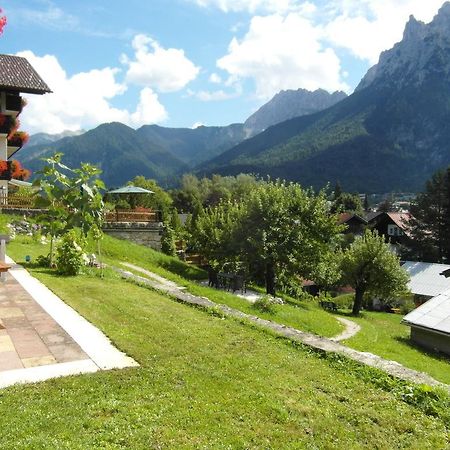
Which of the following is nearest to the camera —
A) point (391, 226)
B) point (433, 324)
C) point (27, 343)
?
point (27, 343)

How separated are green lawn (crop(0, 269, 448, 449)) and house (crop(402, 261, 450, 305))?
36312 millimetres

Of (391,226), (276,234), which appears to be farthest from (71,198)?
(391,226)

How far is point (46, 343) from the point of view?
858 cm

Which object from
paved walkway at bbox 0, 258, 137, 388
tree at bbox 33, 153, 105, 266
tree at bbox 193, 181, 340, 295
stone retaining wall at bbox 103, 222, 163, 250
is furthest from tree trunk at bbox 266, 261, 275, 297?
paved walkway at bbox 0, 258, 137, 388

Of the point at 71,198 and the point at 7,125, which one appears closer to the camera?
the point at 71,198

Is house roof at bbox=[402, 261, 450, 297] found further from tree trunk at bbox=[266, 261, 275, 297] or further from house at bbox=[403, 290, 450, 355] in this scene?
tree trunk at bbox=[266, 261, 275, 297]

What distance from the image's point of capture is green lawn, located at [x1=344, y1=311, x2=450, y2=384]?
17.5 m

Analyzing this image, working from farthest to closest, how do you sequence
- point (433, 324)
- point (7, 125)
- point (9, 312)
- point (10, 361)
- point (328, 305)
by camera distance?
point (328, 305) < point (7, 125) < point (433, 324) < point (9, 312) < point (10, 361)

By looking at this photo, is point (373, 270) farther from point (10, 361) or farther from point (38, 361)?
point (10, 361)

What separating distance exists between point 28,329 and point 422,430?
7.27 metres

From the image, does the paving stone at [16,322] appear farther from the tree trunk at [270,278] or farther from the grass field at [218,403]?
the tree trunk at [270,278]

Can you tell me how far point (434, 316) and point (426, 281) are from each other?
71.8 ft

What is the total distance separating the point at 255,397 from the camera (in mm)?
6707

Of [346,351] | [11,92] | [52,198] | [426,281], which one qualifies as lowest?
[426,281]
